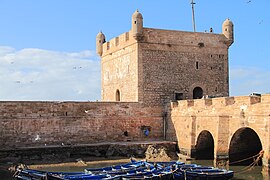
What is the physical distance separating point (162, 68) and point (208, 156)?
20.6 feet

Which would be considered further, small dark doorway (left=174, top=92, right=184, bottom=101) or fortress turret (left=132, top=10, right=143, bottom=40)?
small dark doorway (left=174, top=92, right=184, bottom=101)

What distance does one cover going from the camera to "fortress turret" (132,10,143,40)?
75.8 ft

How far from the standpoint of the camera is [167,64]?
24.1 metres

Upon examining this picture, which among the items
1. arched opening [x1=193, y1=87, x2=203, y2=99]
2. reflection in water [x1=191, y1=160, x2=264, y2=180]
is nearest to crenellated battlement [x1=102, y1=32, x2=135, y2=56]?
arched opening [x1=193, y1=87, x2=203, y2=99]

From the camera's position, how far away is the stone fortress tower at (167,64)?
76.8 ft

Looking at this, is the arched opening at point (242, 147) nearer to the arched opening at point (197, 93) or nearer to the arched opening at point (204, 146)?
the arched opening at point (204, 146)

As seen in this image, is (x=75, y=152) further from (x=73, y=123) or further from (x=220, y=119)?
(x=220, y=119)

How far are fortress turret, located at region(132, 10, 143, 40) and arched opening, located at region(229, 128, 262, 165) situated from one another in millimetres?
8641

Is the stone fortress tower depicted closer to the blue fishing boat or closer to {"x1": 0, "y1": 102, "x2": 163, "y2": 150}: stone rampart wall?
{"x1": 0, "y1": 102, "x2": 163, "y2": 150}: stone rampart wall

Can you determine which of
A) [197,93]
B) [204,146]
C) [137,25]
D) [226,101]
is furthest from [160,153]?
[137,25]

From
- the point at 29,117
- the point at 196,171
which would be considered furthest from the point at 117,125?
the point at 196,171

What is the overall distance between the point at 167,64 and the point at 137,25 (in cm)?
312

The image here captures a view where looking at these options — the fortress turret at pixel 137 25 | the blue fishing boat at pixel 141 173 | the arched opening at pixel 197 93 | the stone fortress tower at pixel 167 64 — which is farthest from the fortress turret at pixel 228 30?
the blue fishing boat at pixel 141 173

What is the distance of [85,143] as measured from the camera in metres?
21.5
